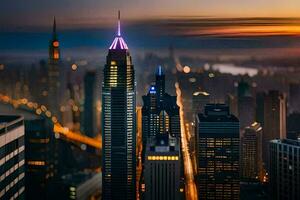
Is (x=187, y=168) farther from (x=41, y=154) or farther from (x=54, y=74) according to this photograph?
(x=54, y=74)

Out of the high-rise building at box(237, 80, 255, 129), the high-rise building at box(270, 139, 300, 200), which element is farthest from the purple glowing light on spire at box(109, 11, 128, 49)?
the high-rise building at box(270, 139, 300, 200)

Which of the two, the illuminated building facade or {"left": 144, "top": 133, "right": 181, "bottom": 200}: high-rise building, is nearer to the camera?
the illuminated building facade

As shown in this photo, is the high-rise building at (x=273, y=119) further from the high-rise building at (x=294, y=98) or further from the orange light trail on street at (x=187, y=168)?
the orange light trail on street at (x=187, y=168)

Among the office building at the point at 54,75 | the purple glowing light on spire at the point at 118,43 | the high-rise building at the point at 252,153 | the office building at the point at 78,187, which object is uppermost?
the purple glowing light on spire at the point at 118,43

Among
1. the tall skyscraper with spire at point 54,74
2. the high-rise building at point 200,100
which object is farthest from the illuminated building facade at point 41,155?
the high-rise building at point 200,100

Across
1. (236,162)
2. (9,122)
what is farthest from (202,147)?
(9,122)

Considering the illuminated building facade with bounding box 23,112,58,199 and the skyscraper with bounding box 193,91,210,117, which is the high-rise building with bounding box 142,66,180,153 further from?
the illuminated building facade with bounding box 23,112,58,199
